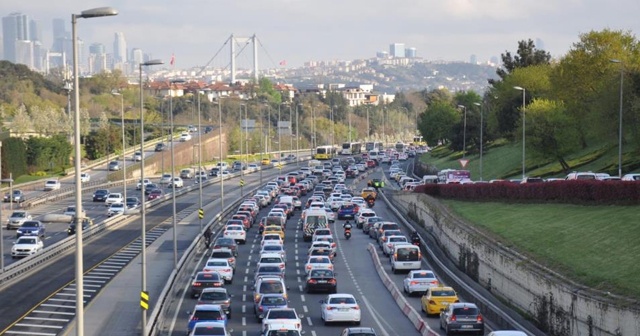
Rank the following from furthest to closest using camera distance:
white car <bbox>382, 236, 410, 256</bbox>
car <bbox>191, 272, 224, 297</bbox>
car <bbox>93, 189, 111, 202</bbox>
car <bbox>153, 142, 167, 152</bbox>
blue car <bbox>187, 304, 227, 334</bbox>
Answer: car <bbox>153, 142, 167, 152</bbox> → car <bbox>93, 189, 111, 202</bbox> → white car <bbox>382, 236, 410, 256</bbox> → car <bbox>191, 272, 224, 297</bbox> → blue car <bbox>187, 304, 227, 334</bbox>

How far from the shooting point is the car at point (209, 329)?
3381 centimetres

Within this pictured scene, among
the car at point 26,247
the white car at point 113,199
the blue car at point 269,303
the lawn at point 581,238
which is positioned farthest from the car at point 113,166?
the blue car at point 269,303

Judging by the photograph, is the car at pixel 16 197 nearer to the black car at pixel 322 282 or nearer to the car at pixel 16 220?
the car at pixel 16 220

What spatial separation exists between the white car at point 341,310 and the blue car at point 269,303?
1.48 meters

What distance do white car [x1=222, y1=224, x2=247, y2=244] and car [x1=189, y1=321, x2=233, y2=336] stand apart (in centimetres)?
3478

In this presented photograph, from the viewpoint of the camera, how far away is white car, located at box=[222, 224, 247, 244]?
6956 cm

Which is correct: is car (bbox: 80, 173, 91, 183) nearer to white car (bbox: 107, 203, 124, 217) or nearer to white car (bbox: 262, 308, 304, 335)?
white car (bbox: 107, 203, 124, 217)

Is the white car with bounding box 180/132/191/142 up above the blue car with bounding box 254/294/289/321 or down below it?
above

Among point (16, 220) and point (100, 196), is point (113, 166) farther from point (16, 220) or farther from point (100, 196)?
point (16, 220)

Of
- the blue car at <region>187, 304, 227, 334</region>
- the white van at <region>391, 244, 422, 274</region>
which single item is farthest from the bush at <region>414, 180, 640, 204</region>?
the blue car at <region>187, 304, 227, 334</region>

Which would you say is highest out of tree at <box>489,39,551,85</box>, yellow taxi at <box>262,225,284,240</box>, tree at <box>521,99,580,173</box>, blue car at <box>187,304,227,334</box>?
tree at <box>489,39,551,85</box>

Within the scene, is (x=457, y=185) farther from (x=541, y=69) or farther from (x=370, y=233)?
(x=541, y=69)

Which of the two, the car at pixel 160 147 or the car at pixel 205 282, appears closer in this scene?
the car at pixel 205 282

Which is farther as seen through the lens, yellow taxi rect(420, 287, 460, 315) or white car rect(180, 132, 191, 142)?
white car rect(180, 132, 191, 142)
